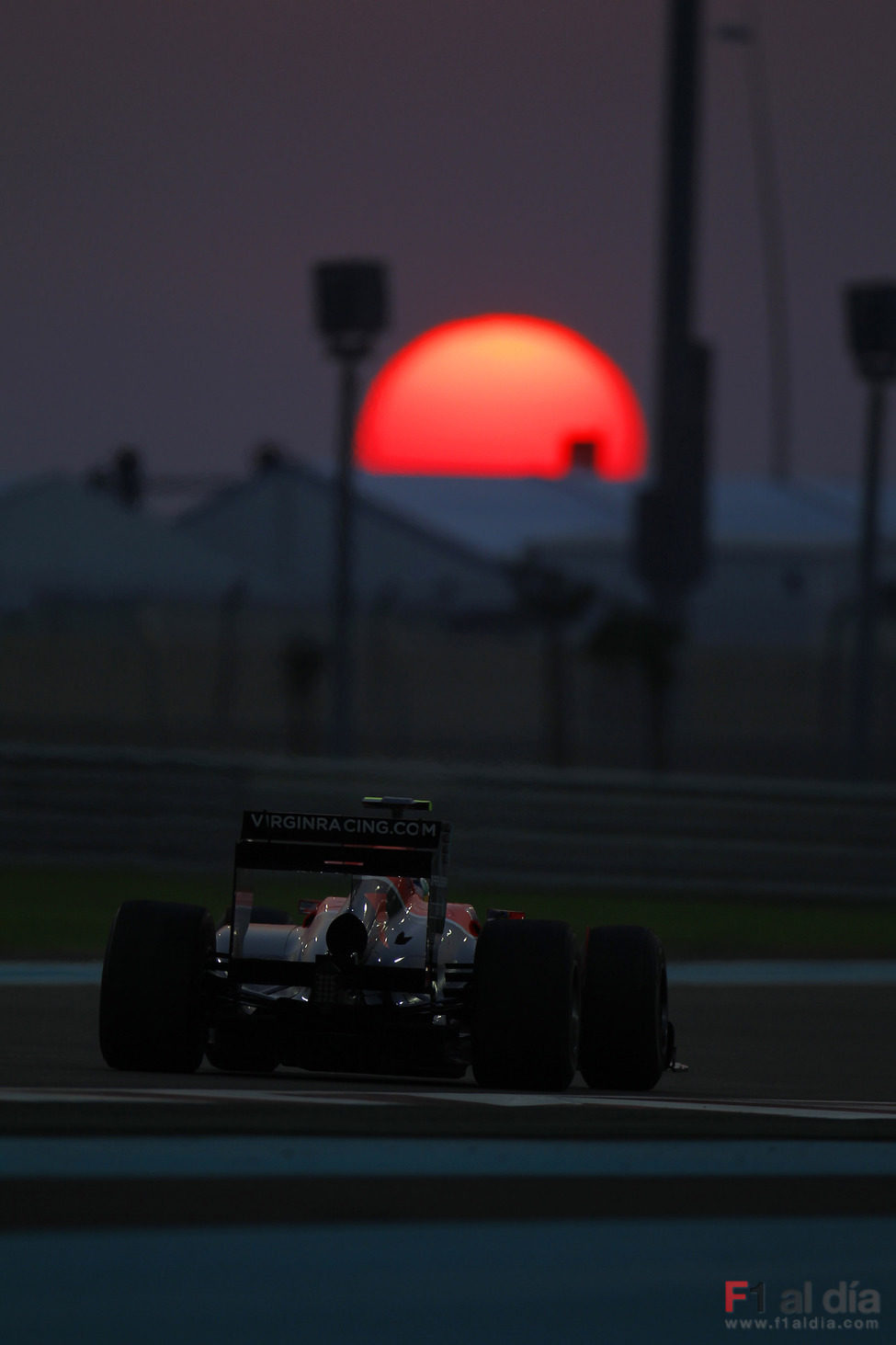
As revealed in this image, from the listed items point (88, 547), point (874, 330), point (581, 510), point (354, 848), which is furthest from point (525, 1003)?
point (581, 510)

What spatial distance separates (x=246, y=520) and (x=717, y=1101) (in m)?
50.8

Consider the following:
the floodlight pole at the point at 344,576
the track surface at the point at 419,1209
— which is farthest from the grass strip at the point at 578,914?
the track surface at the point at 419,1209

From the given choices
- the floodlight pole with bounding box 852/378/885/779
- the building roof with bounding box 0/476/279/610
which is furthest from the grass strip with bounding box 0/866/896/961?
the building roof with bounding box 0/476/279/610

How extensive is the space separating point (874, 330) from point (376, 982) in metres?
15.2

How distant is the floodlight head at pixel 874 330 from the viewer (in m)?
21.3

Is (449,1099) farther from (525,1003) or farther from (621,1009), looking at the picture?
(621,1009)

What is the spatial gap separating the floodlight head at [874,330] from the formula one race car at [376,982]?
14614 millimetres

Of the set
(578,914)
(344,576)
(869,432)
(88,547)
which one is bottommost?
(578,914)

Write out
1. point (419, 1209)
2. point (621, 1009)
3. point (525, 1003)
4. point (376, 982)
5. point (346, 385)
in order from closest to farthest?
1. point (419, 1209)
2. point (525, 1003)
3. point (376, 982)
4. point (621, 1009)
5. point (346, 385)

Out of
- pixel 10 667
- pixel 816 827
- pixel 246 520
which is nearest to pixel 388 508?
pixel 246 520

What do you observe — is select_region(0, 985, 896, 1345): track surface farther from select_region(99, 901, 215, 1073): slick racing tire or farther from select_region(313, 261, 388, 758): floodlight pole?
select_region(313, 261, 388, 758): floodlight pole

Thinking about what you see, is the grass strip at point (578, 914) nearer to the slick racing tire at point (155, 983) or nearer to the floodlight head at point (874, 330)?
the slick racing tire at point (155, 983)

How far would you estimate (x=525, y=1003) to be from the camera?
7.09 meters

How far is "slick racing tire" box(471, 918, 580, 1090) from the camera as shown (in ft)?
23.2
